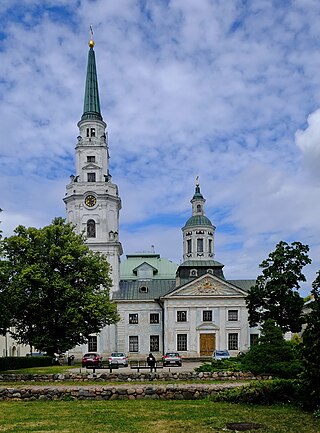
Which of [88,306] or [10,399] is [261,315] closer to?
[88,306]

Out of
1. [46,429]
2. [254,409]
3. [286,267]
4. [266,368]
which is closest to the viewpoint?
[46,429]

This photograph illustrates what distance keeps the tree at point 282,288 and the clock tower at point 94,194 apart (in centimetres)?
2382

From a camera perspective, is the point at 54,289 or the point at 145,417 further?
the point at 54,289

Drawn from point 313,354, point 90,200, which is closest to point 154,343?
point 90,200

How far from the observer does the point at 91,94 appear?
255ft

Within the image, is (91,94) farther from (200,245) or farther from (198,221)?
(200,245)

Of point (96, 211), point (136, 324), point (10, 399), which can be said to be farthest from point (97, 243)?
point (10, 399)

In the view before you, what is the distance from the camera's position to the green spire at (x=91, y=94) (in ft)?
251

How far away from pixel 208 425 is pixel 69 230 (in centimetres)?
3619

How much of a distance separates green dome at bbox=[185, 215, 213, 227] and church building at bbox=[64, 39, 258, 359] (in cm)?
81

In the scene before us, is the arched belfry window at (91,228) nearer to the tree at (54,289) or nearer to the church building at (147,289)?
the church building at (147,289)

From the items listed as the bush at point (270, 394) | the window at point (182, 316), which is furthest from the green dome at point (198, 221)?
the bush at point (270, 394)

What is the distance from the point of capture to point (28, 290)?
4506 centimetres

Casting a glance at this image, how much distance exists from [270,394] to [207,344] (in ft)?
175
